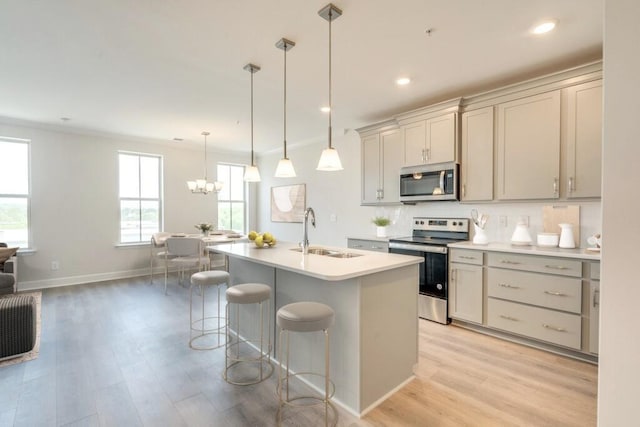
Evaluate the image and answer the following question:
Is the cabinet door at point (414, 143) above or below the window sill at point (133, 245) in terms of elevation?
above

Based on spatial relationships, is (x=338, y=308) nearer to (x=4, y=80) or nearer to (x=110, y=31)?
(x=110, y=31)

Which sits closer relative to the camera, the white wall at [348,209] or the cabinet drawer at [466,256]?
the cabinet drawer at [466,256]

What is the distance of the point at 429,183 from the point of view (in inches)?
144

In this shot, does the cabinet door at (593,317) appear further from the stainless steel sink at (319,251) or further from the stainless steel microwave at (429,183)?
the stainless steel sink at (319,251)

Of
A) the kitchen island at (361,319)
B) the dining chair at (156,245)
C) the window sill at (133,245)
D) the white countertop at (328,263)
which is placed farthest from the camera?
the window sill at (133,245)

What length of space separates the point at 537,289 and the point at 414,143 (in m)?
2.02

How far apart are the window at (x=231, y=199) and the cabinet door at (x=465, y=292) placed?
16.8 ft

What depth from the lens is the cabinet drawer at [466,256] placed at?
3098 mm

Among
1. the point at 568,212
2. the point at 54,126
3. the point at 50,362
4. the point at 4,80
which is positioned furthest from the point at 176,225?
the point at 568,212

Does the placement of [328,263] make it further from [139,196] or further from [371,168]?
[139,196]

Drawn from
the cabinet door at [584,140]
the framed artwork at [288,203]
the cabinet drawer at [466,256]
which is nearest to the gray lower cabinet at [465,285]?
the cabinet drawer at [466,256]

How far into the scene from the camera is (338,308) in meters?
2.04

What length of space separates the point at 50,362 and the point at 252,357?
1.64 meters

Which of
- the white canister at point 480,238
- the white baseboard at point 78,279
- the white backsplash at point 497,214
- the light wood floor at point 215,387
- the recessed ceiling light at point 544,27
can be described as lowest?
the light wood floor at point 215,387
